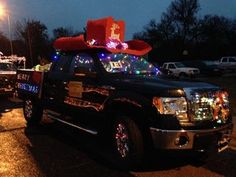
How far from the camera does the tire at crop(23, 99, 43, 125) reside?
11088mm

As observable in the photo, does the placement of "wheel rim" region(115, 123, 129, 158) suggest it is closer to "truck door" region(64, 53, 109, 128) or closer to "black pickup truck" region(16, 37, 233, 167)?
"black pickup truck" region(16, 37, 233, 167)

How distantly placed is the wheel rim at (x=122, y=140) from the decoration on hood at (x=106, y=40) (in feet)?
5.63

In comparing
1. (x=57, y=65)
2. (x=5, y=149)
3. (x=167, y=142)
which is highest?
(x=57, y=65)

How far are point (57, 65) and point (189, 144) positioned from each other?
428 cm

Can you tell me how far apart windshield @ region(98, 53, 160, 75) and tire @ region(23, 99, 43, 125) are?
298 cm

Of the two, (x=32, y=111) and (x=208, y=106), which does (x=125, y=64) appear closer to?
(x=208, y=106)

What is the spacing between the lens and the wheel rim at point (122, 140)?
7.25 metres

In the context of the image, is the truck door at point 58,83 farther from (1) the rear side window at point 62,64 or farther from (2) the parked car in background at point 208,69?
(2) the parked car in background at point 208,69

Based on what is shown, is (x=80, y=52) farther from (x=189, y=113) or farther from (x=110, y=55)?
(x=189, y=113)

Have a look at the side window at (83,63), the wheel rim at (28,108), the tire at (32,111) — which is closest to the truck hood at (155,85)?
the side window at (83,63)

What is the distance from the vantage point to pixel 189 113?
674cm

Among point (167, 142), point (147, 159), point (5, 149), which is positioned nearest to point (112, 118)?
point (147, 159)

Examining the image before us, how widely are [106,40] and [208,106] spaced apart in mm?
2752

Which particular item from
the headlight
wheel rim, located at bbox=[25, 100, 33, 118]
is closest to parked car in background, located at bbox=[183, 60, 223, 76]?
wheel rim, located at bbox=[25, 100, 33, 118]
